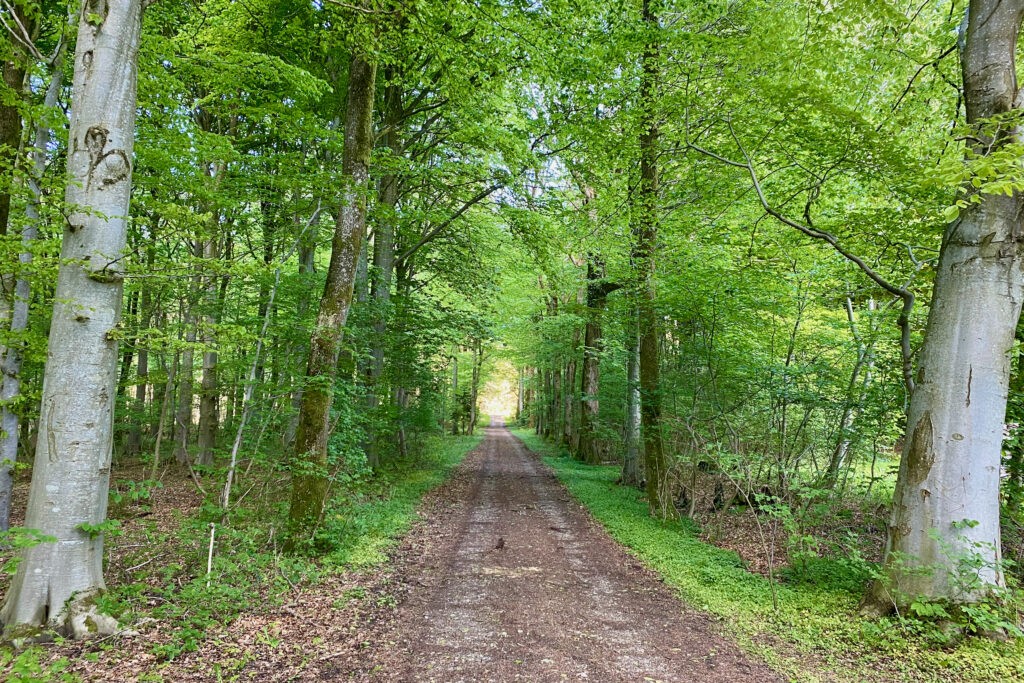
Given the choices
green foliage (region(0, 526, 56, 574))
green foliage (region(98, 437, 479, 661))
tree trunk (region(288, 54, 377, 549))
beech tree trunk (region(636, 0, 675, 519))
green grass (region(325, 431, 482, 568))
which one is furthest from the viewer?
beech tree trunk (region(636, 0, 675, 519))

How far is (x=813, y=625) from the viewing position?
4.71 m

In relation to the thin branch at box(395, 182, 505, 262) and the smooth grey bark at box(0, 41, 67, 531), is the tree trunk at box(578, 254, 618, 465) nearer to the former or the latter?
the thin branch at box(395, 182, 505, 262)

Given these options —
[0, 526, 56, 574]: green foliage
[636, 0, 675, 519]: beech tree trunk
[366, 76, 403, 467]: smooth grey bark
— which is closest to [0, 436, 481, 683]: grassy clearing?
[0, 526, 56, 574]: green foliage

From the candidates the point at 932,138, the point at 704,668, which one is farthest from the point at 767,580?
the point at 932,138

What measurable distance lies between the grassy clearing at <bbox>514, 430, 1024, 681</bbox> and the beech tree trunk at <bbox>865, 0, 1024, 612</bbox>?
467 millimetres

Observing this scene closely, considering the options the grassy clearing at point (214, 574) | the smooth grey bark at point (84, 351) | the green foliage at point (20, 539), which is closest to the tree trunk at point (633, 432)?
the grassy clearing at point (214, 574)

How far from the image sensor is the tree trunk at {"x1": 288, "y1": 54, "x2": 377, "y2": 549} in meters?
6.15

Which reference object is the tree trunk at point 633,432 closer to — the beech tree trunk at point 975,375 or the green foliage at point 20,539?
the beech tree trunk at point 975,375

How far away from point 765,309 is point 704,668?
6.13 meters

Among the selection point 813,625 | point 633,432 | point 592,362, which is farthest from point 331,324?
point 592,362

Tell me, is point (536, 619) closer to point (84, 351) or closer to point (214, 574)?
point (214, 574)

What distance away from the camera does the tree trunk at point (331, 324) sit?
6.15m

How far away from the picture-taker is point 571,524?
8969 mm

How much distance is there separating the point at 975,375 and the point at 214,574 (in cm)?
773
